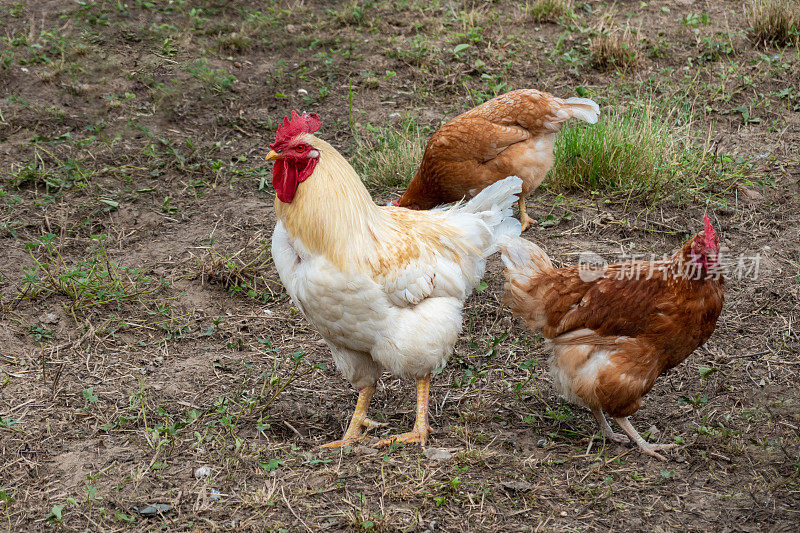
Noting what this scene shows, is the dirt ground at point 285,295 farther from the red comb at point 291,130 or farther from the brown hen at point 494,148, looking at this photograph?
the red comb at point 291,130

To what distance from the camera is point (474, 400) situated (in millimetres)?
4715

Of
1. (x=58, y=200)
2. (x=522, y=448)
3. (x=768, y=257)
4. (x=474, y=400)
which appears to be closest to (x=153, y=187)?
(x=58, y=200)

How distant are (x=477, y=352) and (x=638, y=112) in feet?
12.1

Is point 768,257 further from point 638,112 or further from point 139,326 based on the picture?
point 139,326

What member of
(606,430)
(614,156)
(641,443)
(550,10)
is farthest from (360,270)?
(550,10)

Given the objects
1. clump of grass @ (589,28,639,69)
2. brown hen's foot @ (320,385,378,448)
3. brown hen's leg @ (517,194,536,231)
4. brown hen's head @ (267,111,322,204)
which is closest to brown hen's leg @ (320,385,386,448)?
brown hen's foot @ (320,385,378,448)

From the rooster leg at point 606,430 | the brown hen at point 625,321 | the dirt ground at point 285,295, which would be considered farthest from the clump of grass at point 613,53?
the rooster leg at point 606,430

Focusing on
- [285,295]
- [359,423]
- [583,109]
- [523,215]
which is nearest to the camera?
[359,423]

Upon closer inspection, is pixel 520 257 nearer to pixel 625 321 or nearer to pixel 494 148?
pixel 625 321

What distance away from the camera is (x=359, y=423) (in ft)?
14.5

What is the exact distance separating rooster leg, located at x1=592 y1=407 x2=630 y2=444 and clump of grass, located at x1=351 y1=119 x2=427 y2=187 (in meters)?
3.17

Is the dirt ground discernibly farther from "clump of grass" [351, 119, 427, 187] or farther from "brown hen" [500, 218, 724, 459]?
"brown hen" [500, 218, 724, 459]

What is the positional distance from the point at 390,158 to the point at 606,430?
3.41 meters

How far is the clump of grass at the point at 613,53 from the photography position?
8.23 meters
